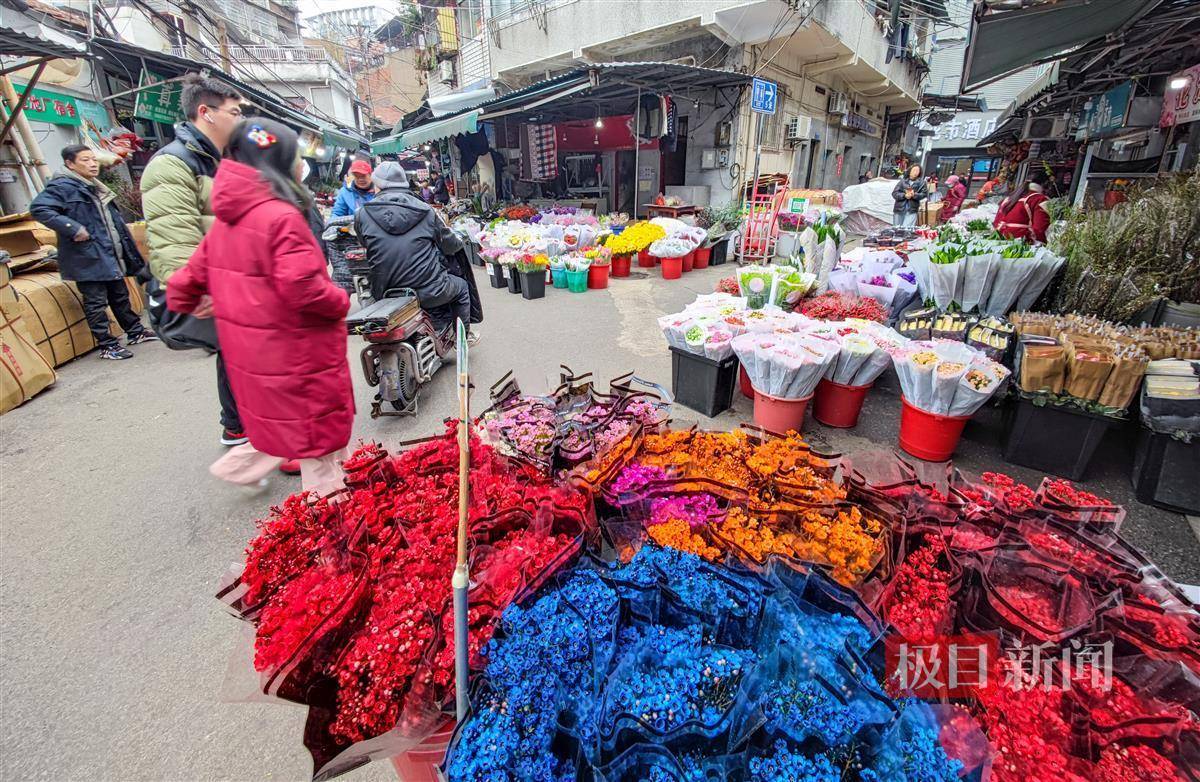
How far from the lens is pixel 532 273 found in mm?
8055

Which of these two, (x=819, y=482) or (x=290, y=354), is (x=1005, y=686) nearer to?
(x=819, y=482)

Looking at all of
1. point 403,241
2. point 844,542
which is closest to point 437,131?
point 403,241

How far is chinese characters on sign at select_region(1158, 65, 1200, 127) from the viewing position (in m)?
5.66

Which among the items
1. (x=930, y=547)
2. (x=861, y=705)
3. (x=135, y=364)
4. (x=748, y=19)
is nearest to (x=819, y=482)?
(x=930, y=547)

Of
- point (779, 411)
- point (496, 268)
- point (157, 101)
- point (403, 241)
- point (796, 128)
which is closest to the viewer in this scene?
point (779, 411)

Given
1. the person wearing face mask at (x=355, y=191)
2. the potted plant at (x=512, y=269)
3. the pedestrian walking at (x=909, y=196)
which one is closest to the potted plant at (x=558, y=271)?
the potted plant at (x=512, y=269)

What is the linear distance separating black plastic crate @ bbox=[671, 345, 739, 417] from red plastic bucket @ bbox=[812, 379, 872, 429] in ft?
2.35

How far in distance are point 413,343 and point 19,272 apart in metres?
5.15

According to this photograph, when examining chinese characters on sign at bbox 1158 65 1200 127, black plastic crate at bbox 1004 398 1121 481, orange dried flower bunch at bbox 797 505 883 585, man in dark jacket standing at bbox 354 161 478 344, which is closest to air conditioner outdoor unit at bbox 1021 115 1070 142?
chinese characters on sign at bbox 1158 65 1200 127

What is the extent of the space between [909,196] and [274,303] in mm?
14759

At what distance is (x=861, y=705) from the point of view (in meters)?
1.20

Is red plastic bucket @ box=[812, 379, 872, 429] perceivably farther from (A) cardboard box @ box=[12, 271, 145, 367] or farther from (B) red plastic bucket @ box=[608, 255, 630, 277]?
(A) cardboard box @ box=[12, 271, 145, 367]

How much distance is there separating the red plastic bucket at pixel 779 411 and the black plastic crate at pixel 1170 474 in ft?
6.56

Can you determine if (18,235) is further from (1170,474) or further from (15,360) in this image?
(1170,474)
